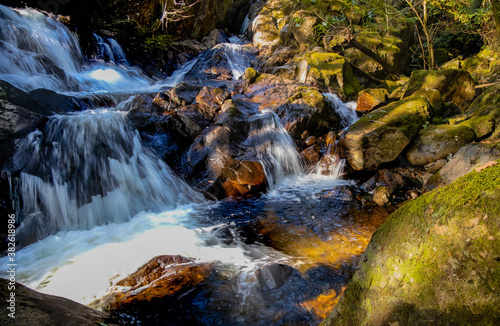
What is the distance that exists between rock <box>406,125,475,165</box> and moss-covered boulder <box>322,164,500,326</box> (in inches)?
264

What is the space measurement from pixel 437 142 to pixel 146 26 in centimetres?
1440

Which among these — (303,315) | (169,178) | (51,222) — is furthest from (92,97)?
(303,315)

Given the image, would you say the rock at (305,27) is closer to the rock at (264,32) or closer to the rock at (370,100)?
the rock at (264,32)

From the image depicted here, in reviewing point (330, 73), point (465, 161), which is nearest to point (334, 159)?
point (465, 161)

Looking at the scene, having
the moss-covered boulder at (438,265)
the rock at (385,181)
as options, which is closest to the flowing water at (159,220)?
the rock at (385,181)

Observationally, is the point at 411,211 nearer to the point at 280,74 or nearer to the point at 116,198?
the point at 116,198

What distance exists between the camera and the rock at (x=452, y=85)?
9.48 m

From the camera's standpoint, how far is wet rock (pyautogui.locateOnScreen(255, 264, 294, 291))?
3.25 meters

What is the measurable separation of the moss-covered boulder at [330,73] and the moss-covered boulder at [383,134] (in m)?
3.36

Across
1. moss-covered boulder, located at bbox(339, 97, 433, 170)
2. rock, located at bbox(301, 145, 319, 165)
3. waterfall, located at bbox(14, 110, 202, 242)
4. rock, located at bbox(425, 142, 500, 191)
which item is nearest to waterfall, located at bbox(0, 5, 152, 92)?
waterfall, located at bbox(14, 110, 202, 242)

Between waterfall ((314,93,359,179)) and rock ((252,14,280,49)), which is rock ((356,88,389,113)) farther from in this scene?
rock ((252,14,280,49))

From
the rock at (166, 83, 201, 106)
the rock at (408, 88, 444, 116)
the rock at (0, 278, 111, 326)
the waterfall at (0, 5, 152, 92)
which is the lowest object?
the rock at (0, 278, 111, 326)

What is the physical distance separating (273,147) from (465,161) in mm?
4855

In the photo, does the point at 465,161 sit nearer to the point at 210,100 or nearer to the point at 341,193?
the point at 341,193
